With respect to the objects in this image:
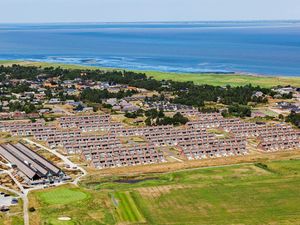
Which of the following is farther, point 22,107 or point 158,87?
point 158,87

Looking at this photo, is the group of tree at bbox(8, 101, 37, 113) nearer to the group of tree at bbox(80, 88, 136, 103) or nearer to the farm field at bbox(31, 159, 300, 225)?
the group of tree at bbox(80, 88, 136, 103)

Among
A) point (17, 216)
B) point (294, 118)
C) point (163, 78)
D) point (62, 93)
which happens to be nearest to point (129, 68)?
point (163, 78)

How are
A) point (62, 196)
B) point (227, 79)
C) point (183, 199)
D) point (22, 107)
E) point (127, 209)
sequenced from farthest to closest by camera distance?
point (227, 79) < point (22, 107) < point (62, 196) < point (183, 199) < point (127, 209)

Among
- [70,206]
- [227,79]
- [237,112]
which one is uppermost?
[227,79]

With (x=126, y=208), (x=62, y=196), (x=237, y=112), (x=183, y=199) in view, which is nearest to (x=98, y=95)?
(x=237, y=112)

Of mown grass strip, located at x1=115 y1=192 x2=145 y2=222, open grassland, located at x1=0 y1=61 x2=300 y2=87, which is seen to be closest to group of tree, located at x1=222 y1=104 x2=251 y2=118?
open grassland, located at x1=0 y1=61 x2=300 y2=87

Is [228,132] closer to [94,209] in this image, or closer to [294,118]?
[294,118]

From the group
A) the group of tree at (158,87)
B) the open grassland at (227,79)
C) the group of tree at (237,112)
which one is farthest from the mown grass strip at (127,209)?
the open grassland at (227,79)

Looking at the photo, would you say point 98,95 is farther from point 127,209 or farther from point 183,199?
point 127,209
